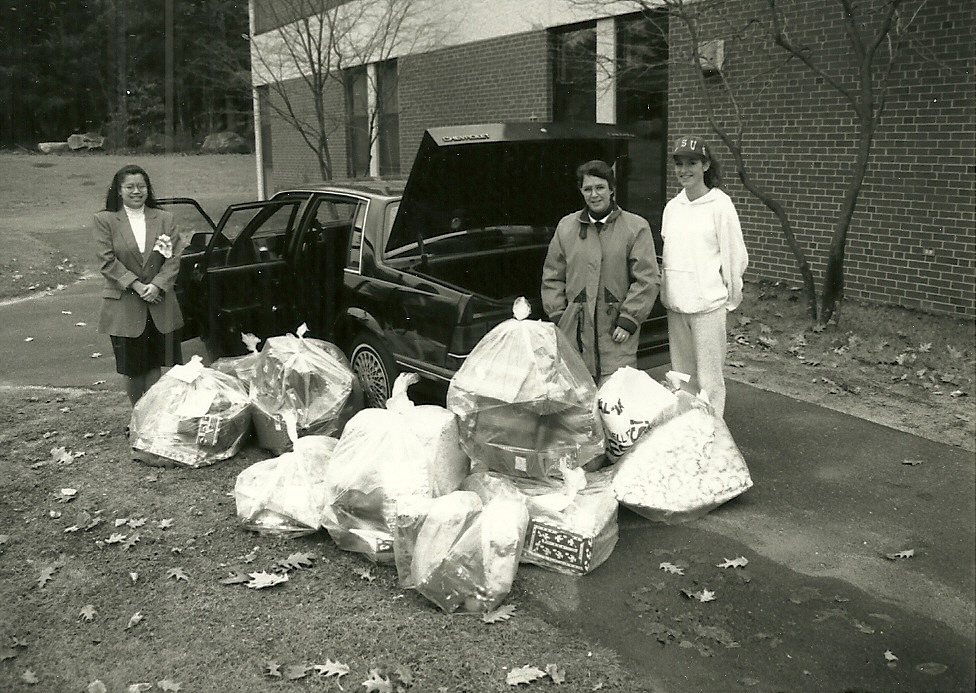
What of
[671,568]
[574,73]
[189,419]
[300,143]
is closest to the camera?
[671,568]

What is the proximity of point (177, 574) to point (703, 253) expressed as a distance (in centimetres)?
322

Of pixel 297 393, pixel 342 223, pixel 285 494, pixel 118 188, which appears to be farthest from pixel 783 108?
pixel 285 494

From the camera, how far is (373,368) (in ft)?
21.7

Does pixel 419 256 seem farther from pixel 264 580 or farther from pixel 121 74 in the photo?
pixel 121 74

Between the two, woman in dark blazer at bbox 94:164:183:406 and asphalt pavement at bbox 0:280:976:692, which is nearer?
asphalt pavement at bbox 0:280:976:692

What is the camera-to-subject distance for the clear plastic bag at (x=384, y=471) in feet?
15.1

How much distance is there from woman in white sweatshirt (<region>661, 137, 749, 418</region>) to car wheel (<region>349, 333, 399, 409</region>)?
1867mm

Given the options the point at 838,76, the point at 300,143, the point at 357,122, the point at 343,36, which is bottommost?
the point at 838,76

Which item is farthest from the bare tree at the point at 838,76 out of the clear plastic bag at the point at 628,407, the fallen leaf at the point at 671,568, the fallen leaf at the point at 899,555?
the fallen leaf at the point at 671,568

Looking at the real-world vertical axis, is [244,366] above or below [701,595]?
above

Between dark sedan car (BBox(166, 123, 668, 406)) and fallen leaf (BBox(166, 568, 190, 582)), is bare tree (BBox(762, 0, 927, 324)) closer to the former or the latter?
dark sedan car (BBox(166, 123, 668, 406))

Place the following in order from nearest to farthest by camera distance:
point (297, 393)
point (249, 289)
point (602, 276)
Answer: point (602, 276) → point (297, 393) → point (249, 289)

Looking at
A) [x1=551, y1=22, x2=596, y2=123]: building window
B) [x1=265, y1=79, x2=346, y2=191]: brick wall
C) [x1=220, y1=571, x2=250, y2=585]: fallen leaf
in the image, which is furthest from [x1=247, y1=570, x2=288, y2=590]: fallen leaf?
[x1=265, y1=79, x2=346, y2=191]: brick wall

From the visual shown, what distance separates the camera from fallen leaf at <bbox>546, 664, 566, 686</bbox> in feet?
11.8
